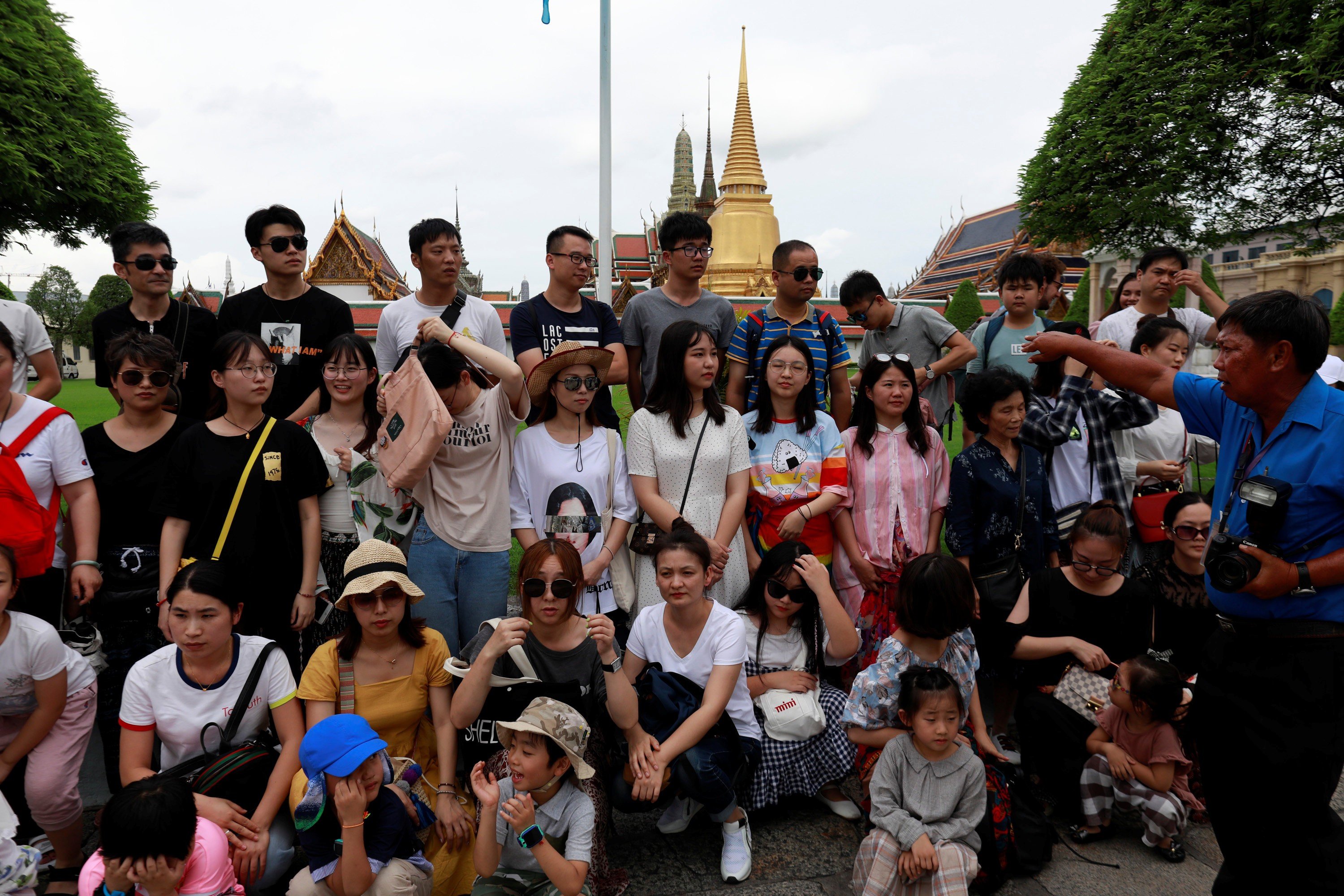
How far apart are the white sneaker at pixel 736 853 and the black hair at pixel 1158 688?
1.71m

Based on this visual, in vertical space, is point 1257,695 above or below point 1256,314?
below

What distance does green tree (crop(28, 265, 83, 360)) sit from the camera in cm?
4950

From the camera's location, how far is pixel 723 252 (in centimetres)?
3459

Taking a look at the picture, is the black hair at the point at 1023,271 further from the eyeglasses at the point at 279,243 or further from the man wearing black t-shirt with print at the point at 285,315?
the eyeglasses at the point at 279,243

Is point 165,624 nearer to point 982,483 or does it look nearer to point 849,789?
point 849,789

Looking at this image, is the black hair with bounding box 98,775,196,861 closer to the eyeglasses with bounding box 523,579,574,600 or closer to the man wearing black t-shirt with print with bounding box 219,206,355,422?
the eyeglasses with bounding box 523,579,574,600

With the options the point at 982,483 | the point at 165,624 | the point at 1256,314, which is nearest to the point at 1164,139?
the point at 982,483

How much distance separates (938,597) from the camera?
3.20m

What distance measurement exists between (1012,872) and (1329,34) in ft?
35.5

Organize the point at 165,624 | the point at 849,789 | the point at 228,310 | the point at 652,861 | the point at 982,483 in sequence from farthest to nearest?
the point at 228,310 → the point at 982,483 → the point at 849,789 → the point at 652,861 → the point at 165,624

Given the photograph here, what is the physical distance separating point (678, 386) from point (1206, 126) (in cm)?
1038

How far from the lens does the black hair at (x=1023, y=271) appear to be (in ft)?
16.8

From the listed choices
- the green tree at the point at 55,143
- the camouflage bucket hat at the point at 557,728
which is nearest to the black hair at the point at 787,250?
the camouflage bucket hat at the point at 557,728

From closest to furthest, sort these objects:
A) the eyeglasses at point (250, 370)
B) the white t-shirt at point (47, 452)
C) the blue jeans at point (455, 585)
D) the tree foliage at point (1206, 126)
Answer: the white t-shirt at point (47, 452), the eyeglasses at point (250, 370), the blue jeans at point (455, 585), the tree foliage at point (1206, 126)
